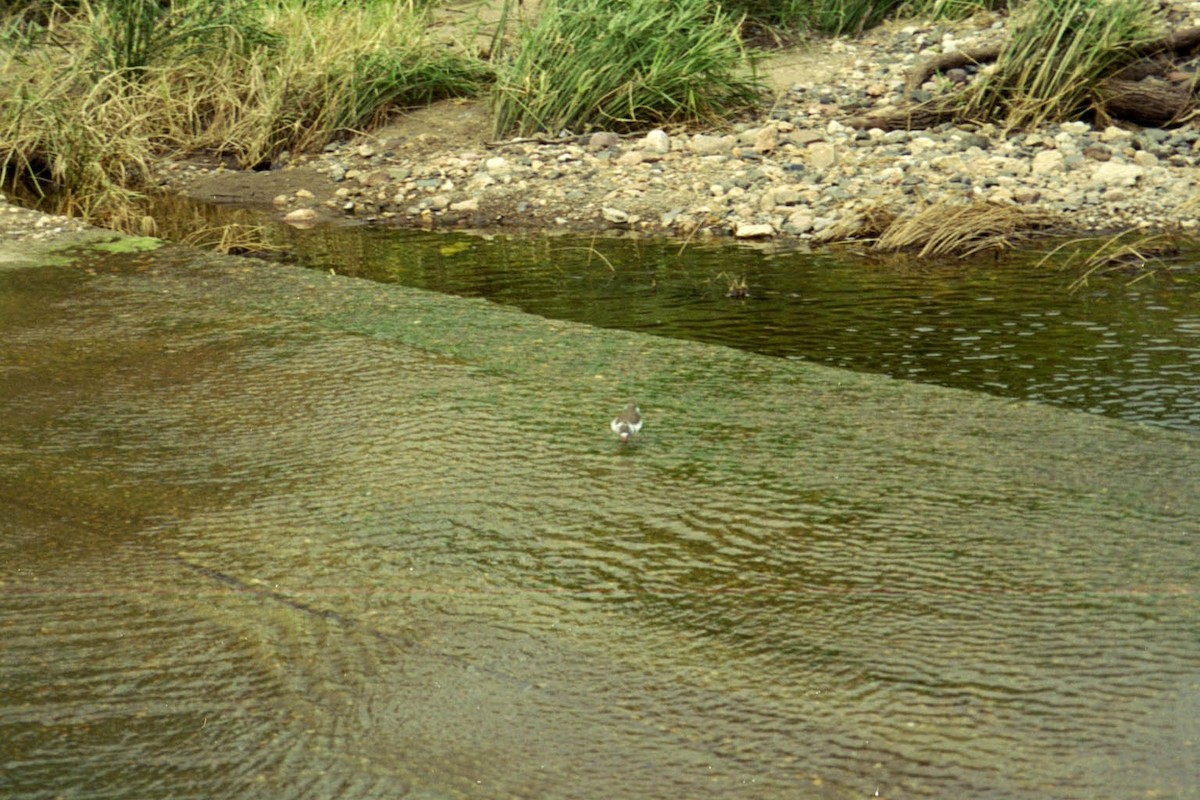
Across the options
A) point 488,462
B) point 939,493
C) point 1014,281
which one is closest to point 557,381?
point 488,462

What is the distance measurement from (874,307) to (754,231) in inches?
78.1

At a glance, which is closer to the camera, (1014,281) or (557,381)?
(557,381)

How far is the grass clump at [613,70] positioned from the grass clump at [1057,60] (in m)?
1.79

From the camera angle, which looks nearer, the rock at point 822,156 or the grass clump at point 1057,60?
the rock at point 822,156

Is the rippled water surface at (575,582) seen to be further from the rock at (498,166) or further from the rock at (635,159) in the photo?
the rock at (498,166)

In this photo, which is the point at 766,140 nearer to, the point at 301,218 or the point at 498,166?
the point at 498,166

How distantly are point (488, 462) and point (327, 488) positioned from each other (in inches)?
16.1

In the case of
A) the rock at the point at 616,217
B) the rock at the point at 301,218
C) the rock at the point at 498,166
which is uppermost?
the rock at the point at 498,166

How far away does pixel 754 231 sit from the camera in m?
8.19

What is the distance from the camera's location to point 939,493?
337 cm

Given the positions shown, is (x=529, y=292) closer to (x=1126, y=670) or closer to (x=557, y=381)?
(x=557, y=381)

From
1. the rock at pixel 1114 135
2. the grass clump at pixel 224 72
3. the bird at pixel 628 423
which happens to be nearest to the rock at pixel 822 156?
the rock at pixel 1114 135

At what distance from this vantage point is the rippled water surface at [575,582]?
231cm

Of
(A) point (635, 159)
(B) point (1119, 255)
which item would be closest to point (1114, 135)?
(B) point (1119, 255)
